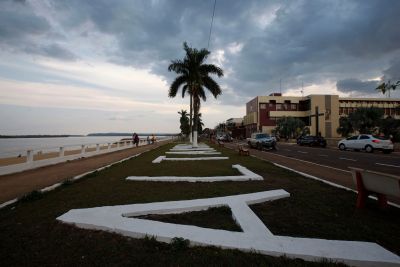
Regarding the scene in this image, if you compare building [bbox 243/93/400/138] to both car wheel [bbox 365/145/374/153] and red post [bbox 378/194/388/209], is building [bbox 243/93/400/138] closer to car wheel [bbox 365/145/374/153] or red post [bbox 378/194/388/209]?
car wheel [bbox 365/145/374/153]

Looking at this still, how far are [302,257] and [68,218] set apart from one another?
3.59 m

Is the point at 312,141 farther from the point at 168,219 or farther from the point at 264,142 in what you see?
the point at 168,219

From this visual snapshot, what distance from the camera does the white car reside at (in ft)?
70.9

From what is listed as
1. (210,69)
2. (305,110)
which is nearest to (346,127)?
(210,69)

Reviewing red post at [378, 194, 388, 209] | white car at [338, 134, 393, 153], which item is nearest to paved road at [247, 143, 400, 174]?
white car at [338, 134, 393, 153]

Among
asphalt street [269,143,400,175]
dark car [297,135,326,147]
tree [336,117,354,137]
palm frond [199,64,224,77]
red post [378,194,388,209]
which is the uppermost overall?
palm frond [199,64,224,77]

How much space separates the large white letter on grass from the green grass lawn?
5.3 inches

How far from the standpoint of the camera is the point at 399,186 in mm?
4055

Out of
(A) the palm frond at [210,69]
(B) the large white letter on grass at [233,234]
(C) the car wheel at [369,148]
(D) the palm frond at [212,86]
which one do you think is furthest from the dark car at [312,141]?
(B) the large white letter on grass at [233,234]

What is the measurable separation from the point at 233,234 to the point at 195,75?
2076 cm

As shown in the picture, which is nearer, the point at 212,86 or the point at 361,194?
the point at 361,194

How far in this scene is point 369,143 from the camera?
22.4 m

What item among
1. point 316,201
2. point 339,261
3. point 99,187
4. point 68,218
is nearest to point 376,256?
point 339,261

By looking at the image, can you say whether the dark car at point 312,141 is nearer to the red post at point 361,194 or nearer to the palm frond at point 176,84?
the palm frond at point 176,84
